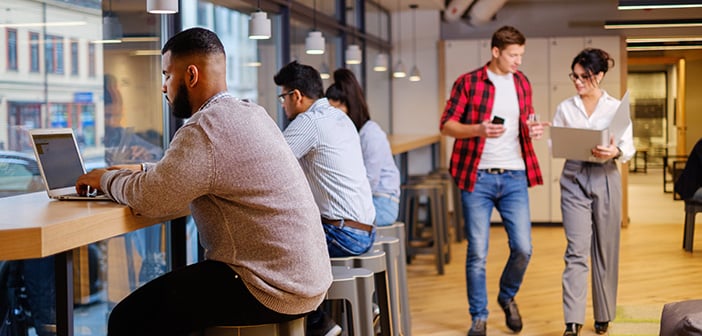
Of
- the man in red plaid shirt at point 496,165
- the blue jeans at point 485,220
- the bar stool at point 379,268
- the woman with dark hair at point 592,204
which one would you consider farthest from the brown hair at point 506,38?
the bar stool at point 379,268

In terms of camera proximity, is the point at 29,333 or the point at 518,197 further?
the point at 518,197

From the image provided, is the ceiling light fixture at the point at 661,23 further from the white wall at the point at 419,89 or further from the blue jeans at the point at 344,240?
the white wall at the point at 419,89

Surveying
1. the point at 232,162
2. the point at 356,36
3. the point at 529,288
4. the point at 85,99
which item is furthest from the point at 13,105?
the point at 356,36

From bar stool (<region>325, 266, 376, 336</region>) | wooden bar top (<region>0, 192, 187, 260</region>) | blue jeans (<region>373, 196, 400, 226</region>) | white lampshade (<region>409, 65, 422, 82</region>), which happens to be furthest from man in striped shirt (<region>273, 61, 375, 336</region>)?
white lampshade (<region>409, 65, 422, 82</region>)

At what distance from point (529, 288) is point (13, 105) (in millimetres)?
3500

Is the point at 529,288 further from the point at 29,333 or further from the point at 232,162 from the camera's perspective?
the point at 232,162

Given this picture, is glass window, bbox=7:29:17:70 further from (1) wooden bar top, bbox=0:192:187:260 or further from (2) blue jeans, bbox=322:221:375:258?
(2) blue jeans, bbox=322:221:375:258

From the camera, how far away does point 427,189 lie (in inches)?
254

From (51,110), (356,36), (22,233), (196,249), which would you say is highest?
(356,36)

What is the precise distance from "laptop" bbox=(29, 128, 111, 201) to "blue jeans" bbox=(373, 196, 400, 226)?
6.39ft

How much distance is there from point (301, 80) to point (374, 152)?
1.23 meters

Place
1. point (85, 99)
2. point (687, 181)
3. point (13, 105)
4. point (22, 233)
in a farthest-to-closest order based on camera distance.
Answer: point (687, 181) → point (85, 99) → point (13, 105) → point (22, 233)

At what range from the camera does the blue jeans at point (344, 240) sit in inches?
129

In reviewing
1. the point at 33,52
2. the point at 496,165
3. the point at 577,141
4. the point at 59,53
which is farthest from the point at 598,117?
the point at 33,52
